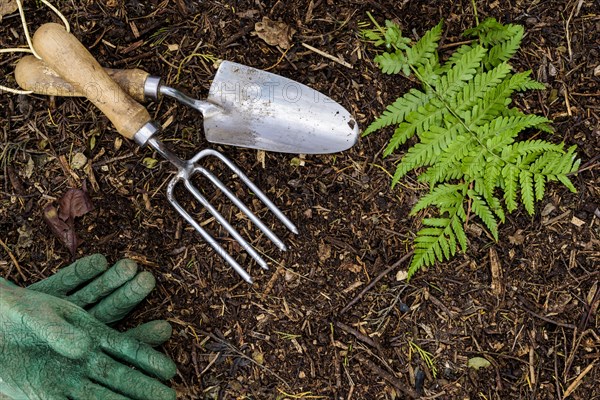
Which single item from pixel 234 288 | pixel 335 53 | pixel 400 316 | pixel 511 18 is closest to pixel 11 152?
pixel 234 288

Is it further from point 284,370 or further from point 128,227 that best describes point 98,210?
point 284,370

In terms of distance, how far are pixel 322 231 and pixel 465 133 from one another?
29.4 inches

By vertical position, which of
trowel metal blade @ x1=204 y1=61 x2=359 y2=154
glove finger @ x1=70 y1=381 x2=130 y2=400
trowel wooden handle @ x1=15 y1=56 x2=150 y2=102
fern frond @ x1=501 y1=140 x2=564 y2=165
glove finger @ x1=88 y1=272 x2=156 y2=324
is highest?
trowel wooden handle @ x1=15 y1=56 x2=150 y2=102

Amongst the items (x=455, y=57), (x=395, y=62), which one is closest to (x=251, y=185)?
(x=395, y=62)

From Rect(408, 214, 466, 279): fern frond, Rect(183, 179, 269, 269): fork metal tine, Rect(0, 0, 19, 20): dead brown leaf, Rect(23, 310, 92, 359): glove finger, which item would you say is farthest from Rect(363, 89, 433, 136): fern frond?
Rect(0, 0, 19, 20): dead brown leaf

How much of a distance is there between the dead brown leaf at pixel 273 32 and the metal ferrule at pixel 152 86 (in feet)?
1.66

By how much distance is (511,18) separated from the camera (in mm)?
2736

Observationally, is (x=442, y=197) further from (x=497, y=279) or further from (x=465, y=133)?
(x=497, y=279)

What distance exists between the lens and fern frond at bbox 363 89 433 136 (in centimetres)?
250

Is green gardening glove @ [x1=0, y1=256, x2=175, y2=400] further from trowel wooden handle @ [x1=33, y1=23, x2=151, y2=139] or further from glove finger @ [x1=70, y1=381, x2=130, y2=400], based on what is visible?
trowel wooden handle @ [x1=33, y1=23, x2=151, y2=139]

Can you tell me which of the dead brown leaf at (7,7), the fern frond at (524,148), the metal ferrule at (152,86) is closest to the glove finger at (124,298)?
the metal ferrule at (152,86)

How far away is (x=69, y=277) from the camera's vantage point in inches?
100

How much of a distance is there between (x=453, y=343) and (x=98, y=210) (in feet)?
5.50

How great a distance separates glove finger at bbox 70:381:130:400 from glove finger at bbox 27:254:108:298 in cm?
45
